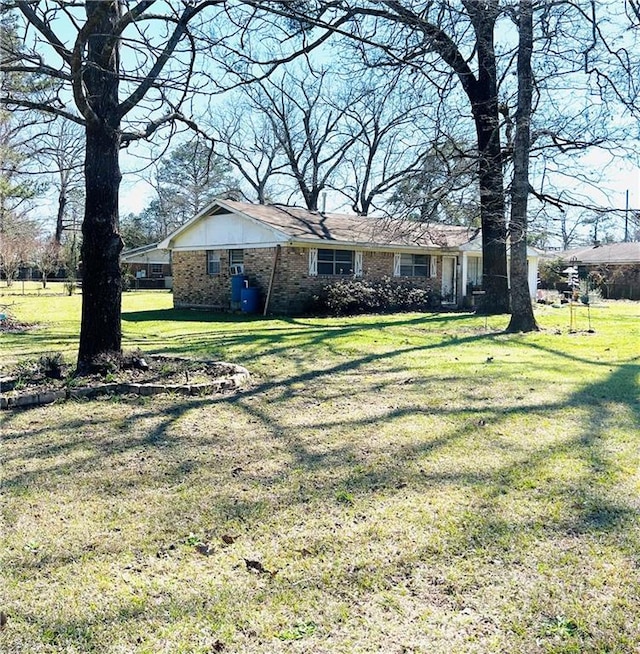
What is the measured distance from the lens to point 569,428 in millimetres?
5254

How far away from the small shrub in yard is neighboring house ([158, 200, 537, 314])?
1.31ft

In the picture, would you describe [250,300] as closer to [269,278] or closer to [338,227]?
[269,278]

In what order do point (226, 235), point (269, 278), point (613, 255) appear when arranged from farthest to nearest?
point (613, 255) < point (226, 235) < point (269, 278)

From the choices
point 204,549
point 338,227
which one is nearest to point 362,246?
point 338,227

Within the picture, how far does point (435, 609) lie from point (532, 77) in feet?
42.4

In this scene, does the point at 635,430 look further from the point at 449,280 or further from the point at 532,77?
the point at 449,280

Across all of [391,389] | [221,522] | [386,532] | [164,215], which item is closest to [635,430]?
[391,389]

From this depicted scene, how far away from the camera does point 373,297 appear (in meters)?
19.5

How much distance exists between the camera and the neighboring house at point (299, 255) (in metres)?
18.4

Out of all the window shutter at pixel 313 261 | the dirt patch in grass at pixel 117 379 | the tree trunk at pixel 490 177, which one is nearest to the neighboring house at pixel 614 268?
A: the tree trunk at pixel 490 177

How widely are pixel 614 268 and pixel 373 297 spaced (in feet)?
73.5

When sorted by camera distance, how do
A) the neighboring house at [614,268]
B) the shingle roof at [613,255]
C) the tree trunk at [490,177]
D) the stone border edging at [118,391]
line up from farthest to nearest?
1. the shingle roof at [613,255]
2. the neighboring house at [614,268]
3. the tree trunk at [490,177]
4. the stone border edging at [118,391]

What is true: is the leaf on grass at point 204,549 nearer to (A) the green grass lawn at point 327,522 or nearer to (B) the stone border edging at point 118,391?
(A) the green grass lawn at point 327,522

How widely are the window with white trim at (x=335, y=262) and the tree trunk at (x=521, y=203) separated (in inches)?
282
